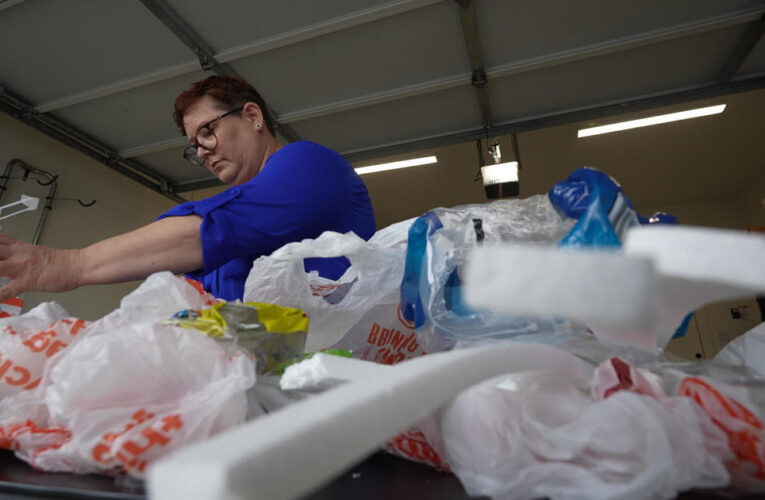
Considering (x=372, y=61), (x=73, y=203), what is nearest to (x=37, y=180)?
(x=73, y=203)

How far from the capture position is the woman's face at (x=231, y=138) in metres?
1.03

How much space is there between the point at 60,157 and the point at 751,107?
5616 millimetres

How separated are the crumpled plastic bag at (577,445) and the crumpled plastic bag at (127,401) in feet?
0.60

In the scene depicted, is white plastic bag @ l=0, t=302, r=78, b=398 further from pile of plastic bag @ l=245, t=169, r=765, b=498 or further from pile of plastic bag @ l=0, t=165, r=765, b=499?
pile of plastic bag @ l=245, t=169, r=765, b=498

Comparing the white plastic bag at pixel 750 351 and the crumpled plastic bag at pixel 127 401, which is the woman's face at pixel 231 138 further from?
the white plastic bag at pixel 750 351

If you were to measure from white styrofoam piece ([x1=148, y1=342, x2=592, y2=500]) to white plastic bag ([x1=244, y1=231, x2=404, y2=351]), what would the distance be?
35 cm

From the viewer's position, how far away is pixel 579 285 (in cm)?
17

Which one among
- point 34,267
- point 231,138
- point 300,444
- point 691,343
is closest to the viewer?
point 300,444

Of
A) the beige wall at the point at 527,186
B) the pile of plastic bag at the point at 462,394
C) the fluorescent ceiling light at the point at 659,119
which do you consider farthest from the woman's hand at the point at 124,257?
the fluorescent ceiling light at the point at 659,119

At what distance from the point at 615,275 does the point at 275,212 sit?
0.59 metres

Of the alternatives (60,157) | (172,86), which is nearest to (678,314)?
(172,86)

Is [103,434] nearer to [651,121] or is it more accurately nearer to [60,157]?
[60,157]

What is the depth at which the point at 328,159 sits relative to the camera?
2.56 feet

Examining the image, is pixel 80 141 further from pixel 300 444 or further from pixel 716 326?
pixel 716 326
